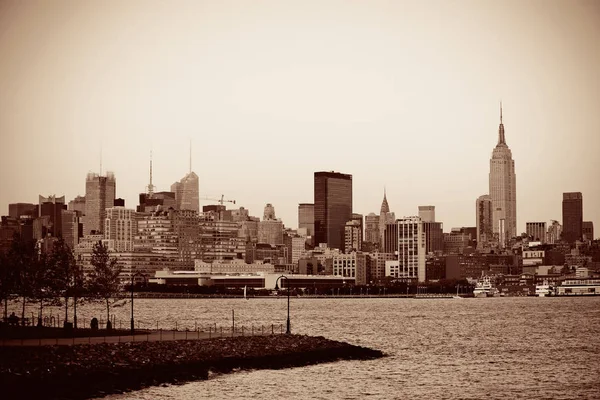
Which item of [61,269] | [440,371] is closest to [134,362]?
[440,371]

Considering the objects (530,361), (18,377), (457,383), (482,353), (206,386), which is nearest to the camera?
(18,377)

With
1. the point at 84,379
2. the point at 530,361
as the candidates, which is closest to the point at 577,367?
the point at 530,361

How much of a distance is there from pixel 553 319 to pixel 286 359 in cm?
8470

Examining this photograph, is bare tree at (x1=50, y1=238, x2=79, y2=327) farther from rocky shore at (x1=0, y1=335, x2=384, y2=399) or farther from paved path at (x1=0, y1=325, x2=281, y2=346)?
rocky shore at (x1=0, y1=335, x2=384, y2=399)

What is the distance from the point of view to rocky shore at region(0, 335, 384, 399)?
208 ft

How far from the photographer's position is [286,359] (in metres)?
81.8

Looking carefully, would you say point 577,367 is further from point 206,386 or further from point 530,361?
point 206,386

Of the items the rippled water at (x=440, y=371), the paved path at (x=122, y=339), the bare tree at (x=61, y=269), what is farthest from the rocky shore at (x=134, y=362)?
the bare tree at (x=61, y=269)

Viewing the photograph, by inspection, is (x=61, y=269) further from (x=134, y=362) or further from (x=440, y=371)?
(x=440, y=371)

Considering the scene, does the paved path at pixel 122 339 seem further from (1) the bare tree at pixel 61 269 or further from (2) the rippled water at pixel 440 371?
(1) the bare tree at pixel 61 269

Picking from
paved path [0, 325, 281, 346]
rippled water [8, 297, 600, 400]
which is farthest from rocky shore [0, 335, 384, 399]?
paved path [0, 325, 281, 346]

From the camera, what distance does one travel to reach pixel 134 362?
7138 cm

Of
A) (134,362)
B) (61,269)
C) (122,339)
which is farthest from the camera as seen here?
(61,269)

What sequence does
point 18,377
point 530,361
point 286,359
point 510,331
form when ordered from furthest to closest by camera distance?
point 510,331 → point 530,361 → point 286,359 → point 18,377
